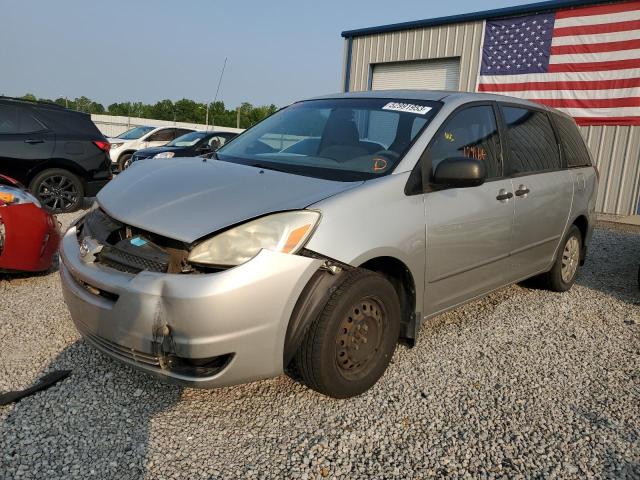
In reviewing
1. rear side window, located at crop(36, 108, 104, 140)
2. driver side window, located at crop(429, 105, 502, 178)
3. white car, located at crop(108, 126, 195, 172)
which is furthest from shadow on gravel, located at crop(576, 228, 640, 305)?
white car, located at crop(108, 126, 195, 172)

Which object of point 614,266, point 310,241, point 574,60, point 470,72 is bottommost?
point 614,266

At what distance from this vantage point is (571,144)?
465 centimetres

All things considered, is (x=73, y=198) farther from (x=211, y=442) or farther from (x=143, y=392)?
(x=211, y=442)

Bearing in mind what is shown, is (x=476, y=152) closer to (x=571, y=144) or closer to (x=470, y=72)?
(x=571, y=144)

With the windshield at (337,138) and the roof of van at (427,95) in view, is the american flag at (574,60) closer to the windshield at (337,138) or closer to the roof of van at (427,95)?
the roof of van at (427,95)

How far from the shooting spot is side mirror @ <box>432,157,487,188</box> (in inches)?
112

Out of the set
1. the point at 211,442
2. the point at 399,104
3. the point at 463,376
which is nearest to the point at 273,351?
the point at 211,442

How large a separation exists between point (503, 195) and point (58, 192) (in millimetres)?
6619

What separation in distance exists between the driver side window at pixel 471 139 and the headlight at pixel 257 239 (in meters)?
1.06

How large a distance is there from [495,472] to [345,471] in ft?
2.12

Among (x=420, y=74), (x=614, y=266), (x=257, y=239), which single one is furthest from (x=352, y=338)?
(x=420, y=74)

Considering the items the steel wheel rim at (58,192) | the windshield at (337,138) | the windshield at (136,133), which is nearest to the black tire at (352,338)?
the windshield at (337,138)

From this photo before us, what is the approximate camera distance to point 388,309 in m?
2.72

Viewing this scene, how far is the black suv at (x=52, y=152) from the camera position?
7254mm
